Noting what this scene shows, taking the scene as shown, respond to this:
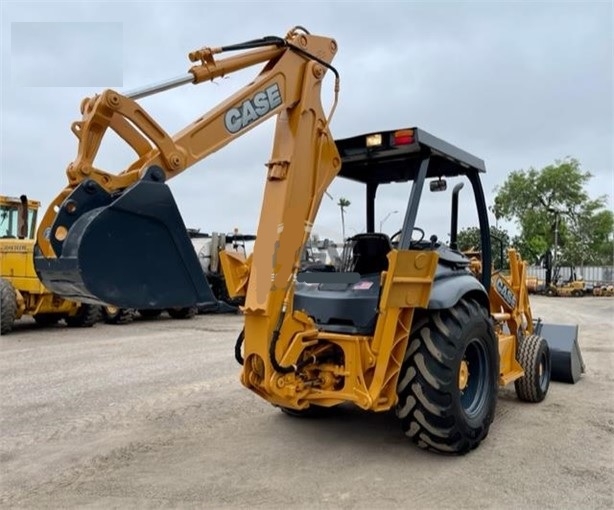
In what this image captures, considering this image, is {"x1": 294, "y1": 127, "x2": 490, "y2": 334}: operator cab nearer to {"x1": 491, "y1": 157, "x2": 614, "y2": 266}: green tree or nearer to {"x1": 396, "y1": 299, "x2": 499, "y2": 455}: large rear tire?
{"x1": 396, "y1": 299, "x2": 499, "y2": 455}: large rear tire

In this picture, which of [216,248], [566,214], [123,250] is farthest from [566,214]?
[123,250]

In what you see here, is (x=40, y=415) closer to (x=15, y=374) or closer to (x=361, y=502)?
(x=15, y=374)

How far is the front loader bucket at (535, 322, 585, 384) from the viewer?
6695mm

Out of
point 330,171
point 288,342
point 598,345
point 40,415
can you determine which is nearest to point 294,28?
point 330,171

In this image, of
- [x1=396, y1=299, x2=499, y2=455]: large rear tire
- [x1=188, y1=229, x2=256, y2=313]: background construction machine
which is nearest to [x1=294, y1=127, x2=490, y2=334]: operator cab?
[x1=396, y1=299, x2=499, y2=455]: large rear tire

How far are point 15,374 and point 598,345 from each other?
31.0 feet

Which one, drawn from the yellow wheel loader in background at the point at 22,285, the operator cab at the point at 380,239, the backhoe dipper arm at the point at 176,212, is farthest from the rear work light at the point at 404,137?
the yellow wheel loader in background at the point at 22,285

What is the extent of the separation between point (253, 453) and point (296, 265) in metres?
1.45

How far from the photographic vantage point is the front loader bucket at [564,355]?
6695 mm

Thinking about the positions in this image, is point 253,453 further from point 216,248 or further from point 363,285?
point 216,248

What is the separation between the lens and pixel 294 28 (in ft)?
13.5

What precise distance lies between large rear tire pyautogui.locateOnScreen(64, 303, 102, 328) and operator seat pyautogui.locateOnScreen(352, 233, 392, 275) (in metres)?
9.27

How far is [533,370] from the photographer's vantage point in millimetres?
5691

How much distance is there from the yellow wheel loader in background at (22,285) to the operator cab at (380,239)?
286 inches
